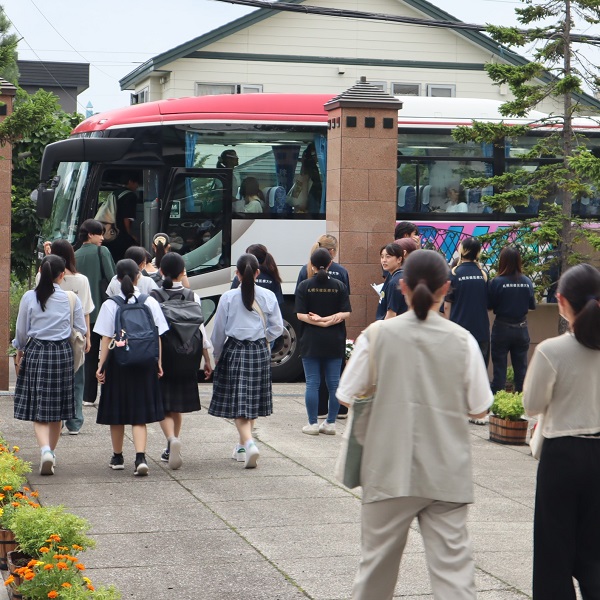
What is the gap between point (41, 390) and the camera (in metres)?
9.15

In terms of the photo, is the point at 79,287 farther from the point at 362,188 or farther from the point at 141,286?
the point at 362,188

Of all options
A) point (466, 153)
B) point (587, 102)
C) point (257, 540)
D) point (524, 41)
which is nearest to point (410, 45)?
point (587, 102)

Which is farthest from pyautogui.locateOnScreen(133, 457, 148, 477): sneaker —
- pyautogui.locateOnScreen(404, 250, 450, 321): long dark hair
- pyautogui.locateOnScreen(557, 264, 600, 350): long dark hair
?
pyautogui.locateOnScreen(557, 264, 600, 350): long dark hair

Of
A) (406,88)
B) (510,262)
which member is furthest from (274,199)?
(406,88)

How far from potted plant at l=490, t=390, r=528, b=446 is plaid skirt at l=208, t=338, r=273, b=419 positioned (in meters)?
2.54

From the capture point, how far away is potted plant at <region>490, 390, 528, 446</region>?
10.9 meters

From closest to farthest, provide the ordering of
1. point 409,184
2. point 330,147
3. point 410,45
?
1. point 330,147
2. point 409,184
3. point 410,45

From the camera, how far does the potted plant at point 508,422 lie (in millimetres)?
10922

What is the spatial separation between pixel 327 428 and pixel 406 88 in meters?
19.4

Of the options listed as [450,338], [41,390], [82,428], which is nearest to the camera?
[450,338]

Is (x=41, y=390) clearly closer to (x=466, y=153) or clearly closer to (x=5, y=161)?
(x=5, y=161)

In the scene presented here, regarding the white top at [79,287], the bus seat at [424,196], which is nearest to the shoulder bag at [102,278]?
the white top at [79,287]

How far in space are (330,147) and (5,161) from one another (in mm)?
4254

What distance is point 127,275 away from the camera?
9.02m
